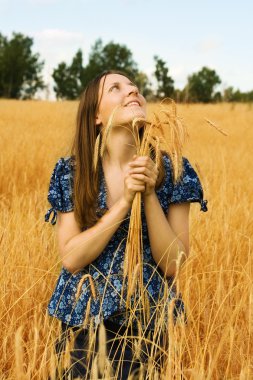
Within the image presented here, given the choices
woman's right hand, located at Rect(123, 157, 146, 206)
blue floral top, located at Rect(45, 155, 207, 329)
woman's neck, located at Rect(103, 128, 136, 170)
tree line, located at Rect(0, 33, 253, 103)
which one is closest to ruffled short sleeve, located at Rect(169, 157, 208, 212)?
blue floral top, located at Rect(45, 155, 207, 329)

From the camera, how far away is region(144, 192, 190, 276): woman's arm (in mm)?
1432

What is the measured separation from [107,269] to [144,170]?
0.33 metres

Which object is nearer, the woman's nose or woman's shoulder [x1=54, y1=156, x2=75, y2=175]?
the woman's nose

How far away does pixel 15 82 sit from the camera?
35.0 m

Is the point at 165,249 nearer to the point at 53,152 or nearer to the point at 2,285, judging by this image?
the point at 2,285

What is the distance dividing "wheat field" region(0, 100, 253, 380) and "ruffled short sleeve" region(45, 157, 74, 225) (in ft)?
0.53

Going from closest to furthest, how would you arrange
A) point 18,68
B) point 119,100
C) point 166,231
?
point 166,231
point 119,100
point 18,68

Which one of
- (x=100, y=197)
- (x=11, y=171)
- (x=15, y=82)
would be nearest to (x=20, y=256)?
(x=100, y=197)

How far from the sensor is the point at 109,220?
1432 millimetres

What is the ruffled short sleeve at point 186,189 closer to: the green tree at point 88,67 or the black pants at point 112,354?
the black pants at point 112,354

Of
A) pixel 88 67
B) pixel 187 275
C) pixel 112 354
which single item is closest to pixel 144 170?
pixel 112 354

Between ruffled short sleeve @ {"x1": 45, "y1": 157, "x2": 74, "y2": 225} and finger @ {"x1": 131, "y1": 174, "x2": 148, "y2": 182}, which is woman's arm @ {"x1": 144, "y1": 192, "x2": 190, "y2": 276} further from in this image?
ruffled short sleeve @ {"x1": 45, "y1": 157, "x2": 74, "y2": 225}

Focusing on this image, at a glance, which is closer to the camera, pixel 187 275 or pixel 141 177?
pixel 141 177

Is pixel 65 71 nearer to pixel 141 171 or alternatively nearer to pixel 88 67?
pixel 88 67
